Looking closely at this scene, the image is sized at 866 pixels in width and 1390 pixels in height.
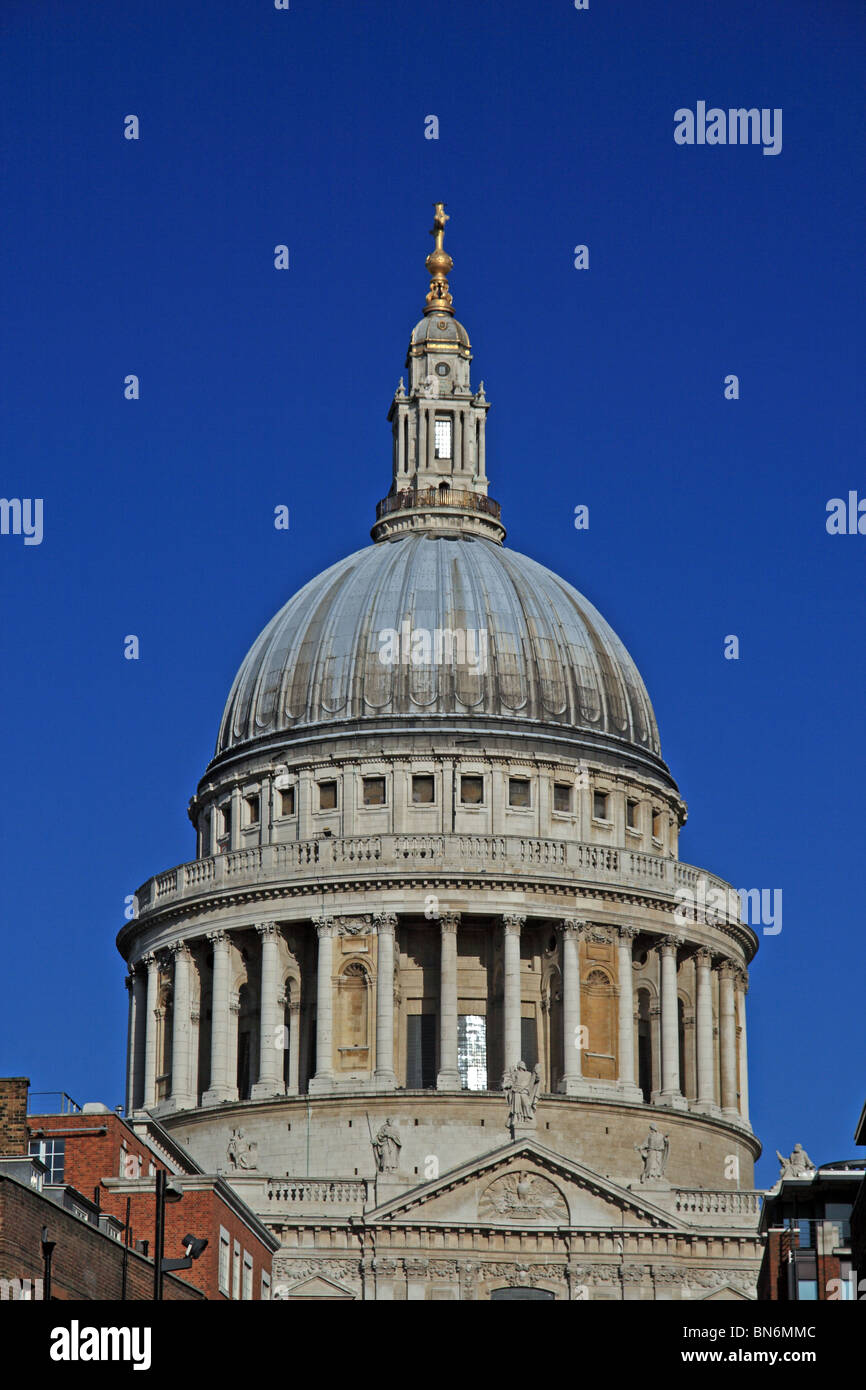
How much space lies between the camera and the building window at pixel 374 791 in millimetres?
114688

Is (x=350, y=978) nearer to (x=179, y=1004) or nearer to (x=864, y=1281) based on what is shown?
(x=179, y=1004)

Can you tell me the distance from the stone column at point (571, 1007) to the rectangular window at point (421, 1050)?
4703mm

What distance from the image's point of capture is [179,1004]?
114 meters

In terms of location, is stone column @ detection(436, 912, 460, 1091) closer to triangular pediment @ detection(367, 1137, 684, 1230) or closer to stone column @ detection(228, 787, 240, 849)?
triangular pediment @ detection(367, 1137, 684, 1230)

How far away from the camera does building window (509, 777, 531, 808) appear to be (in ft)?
377

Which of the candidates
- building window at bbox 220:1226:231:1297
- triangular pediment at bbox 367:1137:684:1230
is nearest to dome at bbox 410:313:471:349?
triangular pediment at bbox 367:1137:684:1230

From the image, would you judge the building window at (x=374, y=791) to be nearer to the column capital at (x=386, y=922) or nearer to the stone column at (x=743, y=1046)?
the column capital at (x=386, y=922)

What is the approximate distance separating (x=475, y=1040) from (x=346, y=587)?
66.0 ft

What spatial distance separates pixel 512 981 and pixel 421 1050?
13.6ft

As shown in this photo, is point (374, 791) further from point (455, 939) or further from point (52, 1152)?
point (52, 1152)

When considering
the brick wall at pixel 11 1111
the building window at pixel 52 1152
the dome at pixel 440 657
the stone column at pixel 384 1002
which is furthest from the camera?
the dome at pixel 440 657


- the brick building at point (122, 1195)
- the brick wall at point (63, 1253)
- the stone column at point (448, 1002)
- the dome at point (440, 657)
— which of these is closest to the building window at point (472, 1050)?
the stone column at point (448, 1002)
